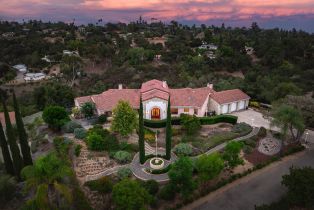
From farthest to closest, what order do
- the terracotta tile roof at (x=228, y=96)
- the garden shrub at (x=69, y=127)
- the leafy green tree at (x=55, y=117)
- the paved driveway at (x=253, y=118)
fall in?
the terracotta tile roof at (x=228, y=96), the paved driveway at (x=253, y=118), the leafy green tree at (x=55, y=117), the garden shrub at (x=69, y=127)

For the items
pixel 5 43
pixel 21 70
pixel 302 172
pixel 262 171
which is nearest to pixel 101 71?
pixel 21 70

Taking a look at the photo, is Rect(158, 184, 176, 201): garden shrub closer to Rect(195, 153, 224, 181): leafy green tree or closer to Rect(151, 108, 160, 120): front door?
Rect(195, 153, 224, 181): leafy green tree

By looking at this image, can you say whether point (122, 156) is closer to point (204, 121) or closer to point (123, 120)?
point (123, 120)

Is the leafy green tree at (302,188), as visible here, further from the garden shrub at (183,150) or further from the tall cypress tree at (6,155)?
the tall cypress tree at (6,155)

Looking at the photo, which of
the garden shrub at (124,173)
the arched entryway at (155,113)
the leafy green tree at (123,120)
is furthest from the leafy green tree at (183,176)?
the arched entryway at (155,113)

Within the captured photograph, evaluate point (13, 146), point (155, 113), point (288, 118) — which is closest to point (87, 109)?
point (155, 113)
